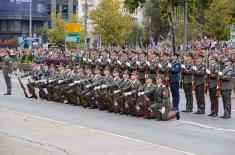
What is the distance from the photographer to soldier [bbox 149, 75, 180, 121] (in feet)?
65.2

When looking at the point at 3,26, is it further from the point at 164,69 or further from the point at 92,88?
the point at 164,69

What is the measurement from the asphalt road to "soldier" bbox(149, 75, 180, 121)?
0.42 m

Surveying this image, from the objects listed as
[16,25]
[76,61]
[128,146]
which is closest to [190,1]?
[76,61]

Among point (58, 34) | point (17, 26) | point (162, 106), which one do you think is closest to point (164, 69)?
point (162, 106)

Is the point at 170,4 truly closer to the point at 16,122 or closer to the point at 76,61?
the point at 76,61

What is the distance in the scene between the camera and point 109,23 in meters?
73.2

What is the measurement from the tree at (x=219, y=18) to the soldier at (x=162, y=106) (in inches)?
1330

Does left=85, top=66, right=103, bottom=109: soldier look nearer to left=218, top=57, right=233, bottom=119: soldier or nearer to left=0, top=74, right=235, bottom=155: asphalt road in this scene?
left=0, top=74, right=235, bottom=155: asphalt road

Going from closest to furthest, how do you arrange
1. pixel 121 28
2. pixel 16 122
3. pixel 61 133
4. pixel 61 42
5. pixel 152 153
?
1. pixel 152 153
2. pixel 61 133
3. pixel 16 122
4. pixel 121 28
5. pixel 61 42

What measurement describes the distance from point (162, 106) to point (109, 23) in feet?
177

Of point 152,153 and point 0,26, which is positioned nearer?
point 152,153

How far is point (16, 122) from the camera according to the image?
18891 millimetres

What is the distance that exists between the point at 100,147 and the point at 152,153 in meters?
1.29

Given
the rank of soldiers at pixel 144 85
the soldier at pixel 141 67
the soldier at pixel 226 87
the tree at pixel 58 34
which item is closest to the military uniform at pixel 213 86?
the rank of soldiers at pixel 144 85
